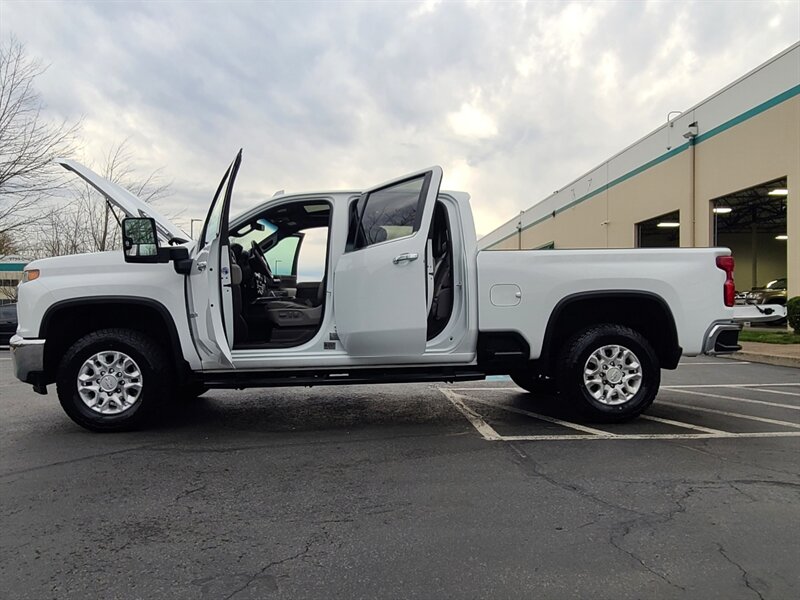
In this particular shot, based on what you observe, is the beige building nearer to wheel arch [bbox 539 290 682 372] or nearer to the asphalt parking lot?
wheel arch [bbox 539 290 682 372]

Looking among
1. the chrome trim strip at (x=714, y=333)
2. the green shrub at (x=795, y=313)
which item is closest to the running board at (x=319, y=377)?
the chrome trim strip at (x=714, y=333)

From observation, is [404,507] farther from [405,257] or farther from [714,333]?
[714,333]

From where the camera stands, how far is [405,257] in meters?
4.79

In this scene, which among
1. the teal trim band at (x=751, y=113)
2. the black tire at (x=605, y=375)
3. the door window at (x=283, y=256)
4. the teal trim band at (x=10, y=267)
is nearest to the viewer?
the black tire at (x=605, y=375)

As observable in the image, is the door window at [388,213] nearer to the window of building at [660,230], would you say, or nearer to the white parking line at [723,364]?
the white parking line at [723,364]

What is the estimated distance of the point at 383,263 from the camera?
190 inches

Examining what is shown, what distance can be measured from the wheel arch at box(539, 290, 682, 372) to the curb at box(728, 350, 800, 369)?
5713mm

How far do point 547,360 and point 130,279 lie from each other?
3.87m

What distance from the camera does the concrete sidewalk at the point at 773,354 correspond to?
10.5 m

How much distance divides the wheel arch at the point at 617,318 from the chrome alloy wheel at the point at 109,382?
3739 mm

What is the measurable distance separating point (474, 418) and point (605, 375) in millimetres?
1355

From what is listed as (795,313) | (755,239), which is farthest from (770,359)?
(755,239)

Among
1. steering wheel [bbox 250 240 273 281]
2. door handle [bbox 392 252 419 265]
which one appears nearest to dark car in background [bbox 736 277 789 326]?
door handle [bbox 392 252 419 265]

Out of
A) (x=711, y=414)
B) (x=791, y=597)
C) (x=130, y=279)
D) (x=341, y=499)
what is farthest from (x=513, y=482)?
(x=130, y=279)
